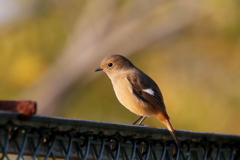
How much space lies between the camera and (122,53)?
15602mm

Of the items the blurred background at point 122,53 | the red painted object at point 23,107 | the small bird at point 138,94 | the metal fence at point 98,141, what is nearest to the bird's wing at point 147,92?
the small bird at point 138,94

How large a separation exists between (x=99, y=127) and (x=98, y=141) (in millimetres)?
139

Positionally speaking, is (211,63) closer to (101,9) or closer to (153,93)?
(101,9)

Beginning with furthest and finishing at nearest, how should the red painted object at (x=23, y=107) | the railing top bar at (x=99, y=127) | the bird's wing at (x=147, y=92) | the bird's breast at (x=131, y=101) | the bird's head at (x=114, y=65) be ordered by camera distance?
1. the bird's head at (x=114, y=65)
2. the bird's breast at (x=131, y=101)
3. the bird's wing at (x=147, y=92)
4. the railing top bar at (x=99, y=127)
5. the red painted object at (x=23, y=107)

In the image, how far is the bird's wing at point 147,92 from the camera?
6000 millimetres

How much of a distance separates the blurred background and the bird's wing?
7021 millimetres

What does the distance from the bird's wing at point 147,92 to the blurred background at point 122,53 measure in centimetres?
702

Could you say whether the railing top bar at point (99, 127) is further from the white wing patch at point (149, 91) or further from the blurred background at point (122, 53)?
the blurred background at point (122, 53)

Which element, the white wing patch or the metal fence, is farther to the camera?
the white wing patch

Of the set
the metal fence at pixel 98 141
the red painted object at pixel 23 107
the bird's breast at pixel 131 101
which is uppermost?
the red painted object at pixel 23 107

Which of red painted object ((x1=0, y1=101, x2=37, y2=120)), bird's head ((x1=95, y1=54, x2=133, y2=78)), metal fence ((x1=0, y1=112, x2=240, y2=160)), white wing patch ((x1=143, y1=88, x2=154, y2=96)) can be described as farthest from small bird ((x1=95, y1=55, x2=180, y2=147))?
red painted object ((x1=0, y1=101, x2=37, y2=120))

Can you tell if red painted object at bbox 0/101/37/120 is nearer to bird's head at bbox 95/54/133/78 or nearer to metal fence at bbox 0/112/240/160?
metal fence at bbox 0/112/240/160

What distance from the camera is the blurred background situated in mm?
13781

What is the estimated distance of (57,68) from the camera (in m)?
16.0
